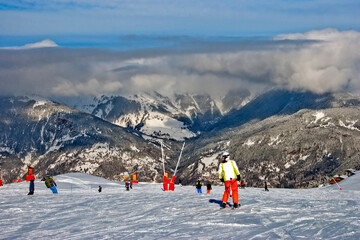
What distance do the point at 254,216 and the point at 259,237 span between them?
5.39m

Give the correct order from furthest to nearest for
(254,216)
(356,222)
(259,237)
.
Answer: (254,216) < (356,222) < (259,237)

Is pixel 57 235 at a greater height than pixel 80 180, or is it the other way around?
pixel 80 180

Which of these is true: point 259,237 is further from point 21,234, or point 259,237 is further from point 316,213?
point 21,234

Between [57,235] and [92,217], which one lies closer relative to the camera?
[57,235]

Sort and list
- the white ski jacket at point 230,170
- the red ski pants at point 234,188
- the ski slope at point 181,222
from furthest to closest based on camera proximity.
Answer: the red ski pants at point 234,188 → the white ski jacket at point 230,170 → the ski slope at point 181,222

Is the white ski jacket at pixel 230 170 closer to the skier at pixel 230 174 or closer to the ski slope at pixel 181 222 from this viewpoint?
the skier at pixel 230 174

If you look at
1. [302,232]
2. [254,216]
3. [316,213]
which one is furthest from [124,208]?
[302,232]

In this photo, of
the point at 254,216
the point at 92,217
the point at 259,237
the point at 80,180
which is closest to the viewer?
the point at 259,237

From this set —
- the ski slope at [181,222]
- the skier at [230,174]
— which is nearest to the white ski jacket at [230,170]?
the skier at [230,174]

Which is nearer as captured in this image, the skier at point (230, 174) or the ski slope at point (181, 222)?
the ski slope at point (181, 222)

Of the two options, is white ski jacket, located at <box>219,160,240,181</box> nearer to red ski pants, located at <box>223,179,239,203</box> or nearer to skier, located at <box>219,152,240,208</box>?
skier, located at <box>219,152,240,208</box>

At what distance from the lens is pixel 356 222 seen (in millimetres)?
20875

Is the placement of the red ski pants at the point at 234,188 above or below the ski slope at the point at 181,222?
above

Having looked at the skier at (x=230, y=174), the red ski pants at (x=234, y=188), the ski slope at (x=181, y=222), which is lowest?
the ski slope at (x=181, y=222)
